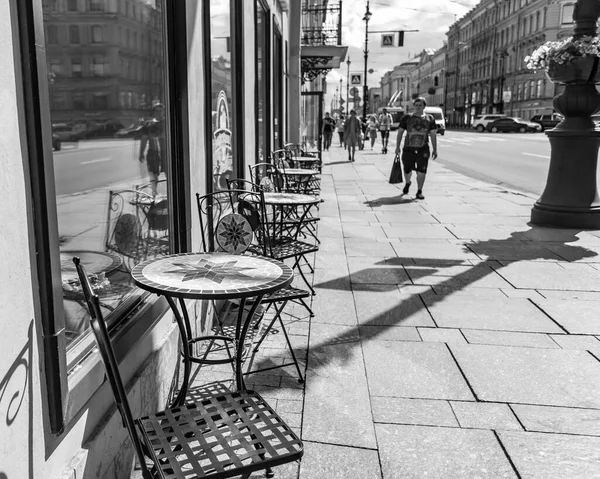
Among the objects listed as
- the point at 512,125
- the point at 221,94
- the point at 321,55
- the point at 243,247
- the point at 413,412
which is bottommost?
the point at 413,412

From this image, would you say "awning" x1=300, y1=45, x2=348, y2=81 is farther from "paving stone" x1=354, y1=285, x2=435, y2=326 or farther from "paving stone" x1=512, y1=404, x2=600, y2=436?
"paving stone" x1=512, y1=404, x2=600, y2=436

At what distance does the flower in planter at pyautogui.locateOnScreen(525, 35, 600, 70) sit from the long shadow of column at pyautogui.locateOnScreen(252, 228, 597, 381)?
2181mm

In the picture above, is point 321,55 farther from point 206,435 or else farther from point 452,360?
point 206,435

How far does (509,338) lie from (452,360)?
2.00ft

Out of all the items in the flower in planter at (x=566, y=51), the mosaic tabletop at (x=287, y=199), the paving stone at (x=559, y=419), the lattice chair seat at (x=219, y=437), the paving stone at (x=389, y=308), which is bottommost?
the paving stone at (x=559, y=419)

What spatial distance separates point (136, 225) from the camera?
10.8ft

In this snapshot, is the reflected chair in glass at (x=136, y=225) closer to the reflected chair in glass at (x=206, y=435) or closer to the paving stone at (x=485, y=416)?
the reflected chair in glass at (x=206, y=435)

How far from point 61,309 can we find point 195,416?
0.67 m

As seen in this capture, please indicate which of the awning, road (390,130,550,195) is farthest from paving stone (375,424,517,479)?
the awning

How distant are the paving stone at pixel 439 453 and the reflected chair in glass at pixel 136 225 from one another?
1595mm

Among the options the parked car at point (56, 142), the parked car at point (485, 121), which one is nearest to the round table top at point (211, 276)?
the parked car at point (56, 142)

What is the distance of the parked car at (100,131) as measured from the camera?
2.73 m

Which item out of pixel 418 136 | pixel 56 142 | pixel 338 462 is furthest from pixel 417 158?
pixel 56 142

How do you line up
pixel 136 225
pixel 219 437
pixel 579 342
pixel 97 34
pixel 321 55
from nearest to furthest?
pixel 219 437 < pixel 97 34 < pixel 136 225 < pixel 579 342 < pixel 321 55
